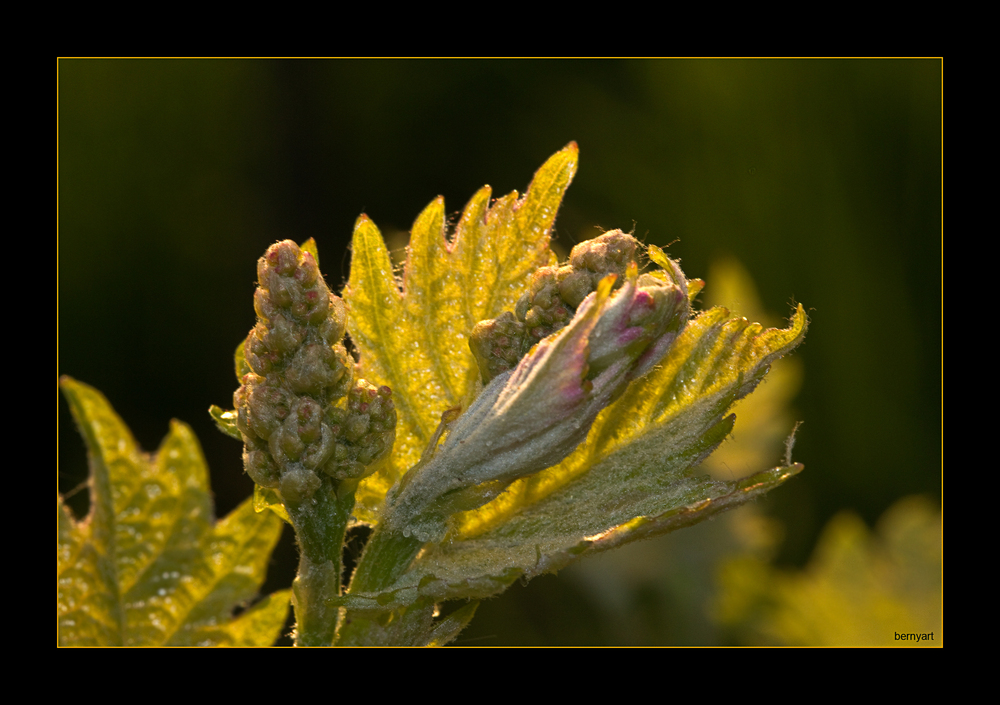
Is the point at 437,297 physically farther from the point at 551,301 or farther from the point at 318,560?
the point at 318,560

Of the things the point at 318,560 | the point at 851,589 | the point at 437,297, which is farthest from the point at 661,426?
the point at 851,589

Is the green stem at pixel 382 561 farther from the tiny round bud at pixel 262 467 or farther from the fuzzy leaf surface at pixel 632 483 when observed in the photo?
the tiny round bud at pixel 262 467

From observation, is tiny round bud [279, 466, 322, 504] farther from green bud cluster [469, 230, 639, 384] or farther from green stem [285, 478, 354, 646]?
green bud cluster [469, 230, 639, 384]

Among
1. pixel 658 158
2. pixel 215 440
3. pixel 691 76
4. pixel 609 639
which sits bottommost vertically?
pixel 609 639

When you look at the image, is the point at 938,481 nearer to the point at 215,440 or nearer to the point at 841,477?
the point at 841,477

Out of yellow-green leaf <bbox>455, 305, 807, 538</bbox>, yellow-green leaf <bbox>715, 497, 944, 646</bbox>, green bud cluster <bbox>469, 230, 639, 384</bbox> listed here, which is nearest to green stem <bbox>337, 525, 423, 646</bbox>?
yellow-green leaf <bbox>455, 305, 807, 538</bbox>

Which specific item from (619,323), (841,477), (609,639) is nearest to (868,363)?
(841,477)

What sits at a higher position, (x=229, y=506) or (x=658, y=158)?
(x=658, y=158)
